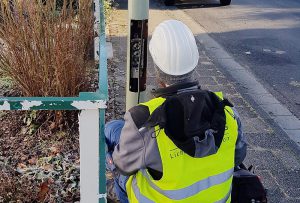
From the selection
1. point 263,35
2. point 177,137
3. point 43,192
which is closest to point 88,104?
point 177,137

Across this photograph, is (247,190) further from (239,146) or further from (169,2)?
(169,2)

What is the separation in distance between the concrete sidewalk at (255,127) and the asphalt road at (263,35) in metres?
0.54

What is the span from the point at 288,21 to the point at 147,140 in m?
9.25

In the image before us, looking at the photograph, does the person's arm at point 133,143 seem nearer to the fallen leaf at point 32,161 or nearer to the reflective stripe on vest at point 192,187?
the reflective stripe on vest at point 192,187

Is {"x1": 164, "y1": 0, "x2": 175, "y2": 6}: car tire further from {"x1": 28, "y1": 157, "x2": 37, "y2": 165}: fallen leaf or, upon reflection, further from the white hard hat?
the white hard hat

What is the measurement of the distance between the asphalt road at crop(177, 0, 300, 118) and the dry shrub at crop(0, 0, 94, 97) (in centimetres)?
269

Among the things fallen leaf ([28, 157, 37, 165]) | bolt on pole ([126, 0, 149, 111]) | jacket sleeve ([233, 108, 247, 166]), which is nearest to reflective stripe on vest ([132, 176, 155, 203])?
jacket sleeve ([233, 108, 247, 166])

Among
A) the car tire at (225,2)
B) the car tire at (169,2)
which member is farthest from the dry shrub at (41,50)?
the car tire at (225,2)

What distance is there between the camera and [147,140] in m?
1.99

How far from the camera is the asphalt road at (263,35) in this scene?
6578 mm

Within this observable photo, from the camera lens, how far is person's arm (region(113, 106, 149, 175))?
202cm

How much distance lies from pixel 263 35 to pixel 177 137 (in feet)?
24.9

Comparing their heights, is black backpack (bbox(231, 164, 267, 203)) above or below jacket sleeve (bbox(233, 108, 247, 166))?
below

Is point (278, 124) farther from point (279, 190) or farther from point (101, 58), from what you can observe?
point (101, 58)
